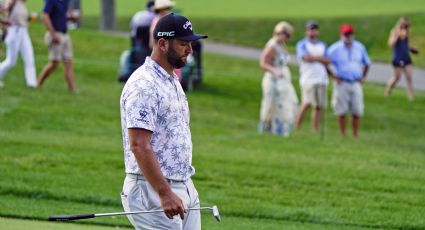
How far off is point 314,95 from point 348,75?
3.24 feet

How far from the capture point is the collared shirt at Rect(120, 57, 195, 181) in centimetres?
690

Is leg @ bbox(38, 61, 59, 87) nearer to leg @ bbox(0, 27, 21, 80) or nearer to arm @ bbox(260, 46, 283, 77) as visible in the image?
leg @ bbox(0, 27, 21, 80)

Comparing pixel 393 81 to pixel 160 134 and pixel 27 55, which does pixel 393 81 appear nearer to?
pixel 27 55

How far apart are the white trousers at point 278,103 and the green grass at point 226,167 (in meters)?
0.55

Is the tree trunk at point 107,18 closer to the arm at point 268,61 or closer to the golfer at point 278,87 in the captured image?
the golfer at point 278,87

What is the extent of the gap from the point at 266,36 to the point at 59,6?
58.3 feet

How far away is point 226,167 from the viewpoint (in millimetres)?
14469

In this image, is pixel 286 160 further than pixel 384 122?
No

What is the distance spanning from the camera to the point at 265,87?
760 inches

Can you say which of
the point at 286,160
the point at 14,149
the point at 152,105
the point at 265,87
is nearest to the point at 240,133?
the point at 265,87

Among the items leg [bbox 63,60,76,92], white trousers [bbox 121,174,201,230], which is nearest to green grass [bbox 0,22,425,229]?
leg [bbox 63,60,76,92]

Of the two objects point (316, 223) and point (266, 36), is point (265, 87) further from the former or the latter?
point (266, 36)

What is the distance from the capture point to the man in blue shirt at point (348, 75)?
20500mm

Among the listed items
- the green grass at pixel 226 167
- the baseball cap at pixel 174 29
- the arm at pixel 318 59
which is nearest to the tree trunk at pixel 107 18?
the green grass at pixel 226 167
